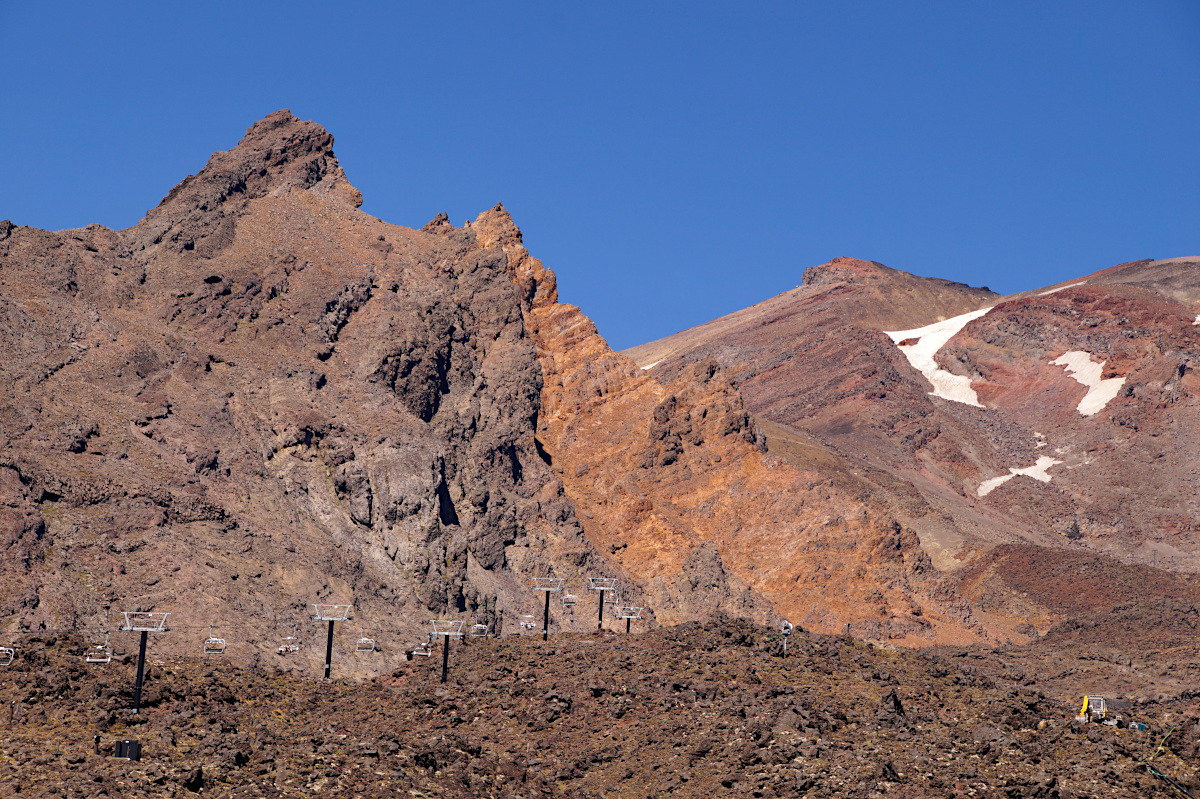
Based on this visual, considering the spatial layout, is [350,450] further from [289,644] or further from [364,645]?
[289,644]

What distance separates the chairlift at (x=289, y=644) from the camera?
75250 mm

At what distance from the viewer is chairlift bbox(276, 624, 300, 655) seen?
7525 centimetres

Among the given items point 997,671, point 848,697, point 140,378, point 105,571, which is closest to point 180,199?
point 140,378

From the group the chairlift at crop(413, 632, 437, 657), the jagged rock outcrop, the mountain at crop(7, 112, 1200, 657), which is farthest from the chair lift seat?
the chairlift at crop(413, 632, 437, 657)

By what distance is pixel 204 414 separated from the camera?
93688 millimetres

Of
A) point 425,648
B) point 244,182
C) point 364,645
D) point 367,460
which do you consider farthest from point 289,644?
point 244,182

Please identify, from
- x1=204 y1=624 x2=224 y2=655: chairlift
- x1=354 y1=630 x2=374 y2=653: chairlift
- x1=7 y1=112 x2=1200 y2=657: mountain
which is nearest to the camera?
x1=204 y1=624 x2=224 y2=655: chairlift

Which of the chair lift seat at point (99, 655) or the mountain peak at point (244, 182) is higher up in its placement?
the mountain peak at point (244, 182)

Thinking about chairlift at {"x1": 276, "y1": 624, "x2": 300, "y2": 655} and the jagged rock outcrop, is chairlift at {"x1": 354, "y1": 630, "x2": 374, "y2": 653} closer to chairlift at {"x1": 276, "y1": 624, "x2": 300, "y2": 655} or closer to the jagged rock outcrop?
the jagged rock outcrop

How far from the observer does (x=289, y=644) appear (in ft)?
251

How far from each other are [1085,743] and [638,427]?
87.2 metres

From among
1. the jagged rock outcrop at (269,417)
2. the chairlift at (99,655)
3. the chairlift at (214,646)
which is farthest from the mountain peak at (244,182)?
the chairlift at (99,655)

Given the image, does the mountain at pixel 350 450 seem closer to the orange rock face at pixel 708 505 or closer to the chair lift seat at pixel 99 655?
the orange rock face at pixel 708 505

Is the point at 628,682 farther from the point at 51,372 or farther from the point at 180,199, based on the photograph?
the point at 180,199
